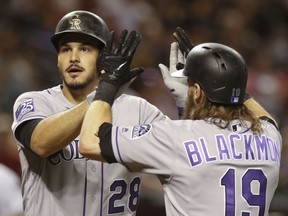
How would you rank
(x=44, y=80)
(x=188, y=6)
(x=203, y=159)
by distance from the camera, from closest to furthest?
(x=203, y=159) < (x=44, y=80) < (x=188, y=6)

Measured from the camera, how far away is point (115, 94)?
3893mm

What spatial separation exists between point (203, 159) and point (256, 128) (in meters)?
0.36

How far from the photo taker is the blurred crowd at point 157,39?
7918 mm

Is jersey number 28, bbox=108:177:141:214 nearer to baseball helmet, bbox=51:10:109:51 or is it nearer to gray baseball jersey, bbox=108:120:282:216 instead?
gray baseball jersey, bbox=108:120:282:216

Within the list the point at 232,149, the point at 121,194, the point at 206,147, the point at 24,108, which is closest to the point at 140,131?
Answer: the point at 206,147

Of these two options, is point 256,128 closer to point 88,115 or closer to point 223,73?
point 223,73

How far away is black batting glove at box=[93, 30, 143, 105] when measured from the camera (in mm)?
3877

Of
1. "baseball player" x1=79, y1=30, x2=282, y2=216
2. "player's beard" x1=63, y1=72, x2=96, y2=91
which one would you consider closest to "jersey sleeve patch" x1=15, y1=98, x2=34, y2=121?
"player's beard" x1=63, y1=72, x2=96, y2=91

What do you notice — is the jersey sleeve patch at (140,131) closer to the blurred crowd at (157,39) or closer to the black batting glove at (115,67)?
the black batting glove at (115,67)

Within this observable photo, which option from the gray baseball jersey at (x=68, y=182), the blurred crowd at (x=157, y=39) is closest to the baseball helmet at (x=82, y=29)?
the gray baseball jersey at (x=68, y=182)

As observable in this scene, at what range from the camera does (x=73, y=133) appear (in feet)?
12.9

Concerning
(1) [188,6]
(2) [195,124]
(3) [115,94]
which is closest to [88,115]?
(3) [115,94]

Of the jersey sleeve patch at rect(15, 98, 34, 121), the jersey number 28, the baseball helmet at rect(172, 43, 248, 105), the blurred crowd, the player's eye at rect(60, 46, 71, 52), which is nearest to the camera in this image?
the baseball helmet at rect(172, 43, 248, 105)

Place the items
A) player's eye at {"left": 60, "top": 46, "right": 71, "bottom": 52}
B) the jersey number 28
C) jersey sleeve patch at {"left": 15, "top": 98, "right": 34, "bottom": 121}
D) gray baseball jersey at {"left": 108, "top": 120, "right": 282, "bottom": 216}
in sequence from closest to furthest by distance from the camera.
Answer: gray baseball jersey at {"left": 108, "top": 120, "right": 282, "bottom": 216} → jersey sleeve patch at {"left": 15, "top": 98, "right": 34, "bottom": 121} → the jersey number 28 → player's eye at {"left": 60, "top": 46, "right": 71, "bottom": 52}
